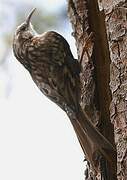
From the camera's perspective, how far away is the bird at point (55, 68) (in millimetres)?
2797

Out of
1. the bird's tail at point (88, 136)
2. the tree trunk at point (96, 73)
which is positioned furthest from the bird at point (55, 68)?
the tree trunk at point (96, 73)

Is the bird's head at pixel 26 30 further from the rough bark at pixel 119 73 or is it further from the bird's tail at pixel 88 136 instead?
the rough bark at pixel 119 73

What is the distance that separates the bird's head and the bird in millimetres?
22

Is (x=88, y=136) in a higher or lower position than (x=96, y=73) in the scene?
lower

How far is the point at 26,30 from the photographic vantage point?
3227mm

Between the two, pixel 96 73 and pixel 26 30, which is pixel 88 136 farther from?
pixel 26 30

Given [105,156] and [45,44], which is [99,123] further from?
[45,44]

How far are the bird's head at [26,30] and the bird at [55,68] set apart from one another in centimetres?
2

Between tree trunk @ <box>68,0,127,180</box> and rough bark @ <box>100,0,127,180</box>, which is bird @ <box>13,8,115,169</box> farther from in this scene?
rough bark @ <box>100,0,127,180</box>

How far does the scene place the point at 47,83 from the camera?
9.48 ft

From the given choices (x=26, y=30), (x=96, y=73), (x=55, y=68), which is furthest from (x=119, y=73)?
(x=26, y=30)

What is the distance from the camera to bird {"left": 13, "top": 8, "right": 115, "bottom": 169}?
9.18 feet

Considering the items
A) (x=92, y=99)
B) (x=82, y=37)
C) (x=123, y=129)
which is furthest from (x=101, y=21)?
(x=123, y=129)

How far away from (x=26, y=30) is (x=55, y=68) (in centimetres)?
41
